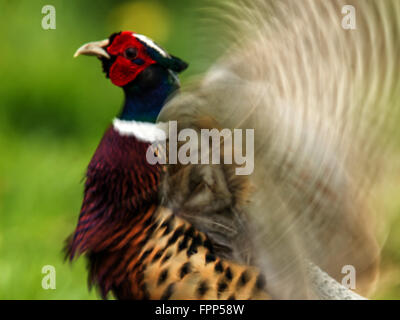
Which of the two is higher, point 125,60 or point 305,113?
point 125,60

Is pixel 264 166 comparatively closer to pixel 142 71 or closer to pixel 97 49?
pixel 142 71

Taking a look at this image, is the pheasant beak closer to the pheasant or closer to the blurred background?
the pheasant

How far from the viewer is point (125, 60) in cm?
158

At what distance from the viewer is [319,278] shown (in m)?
1.57

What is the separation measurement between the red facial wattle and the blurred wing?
15 cm

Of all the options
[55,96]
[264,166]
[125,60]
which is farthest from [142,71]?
[55,96]

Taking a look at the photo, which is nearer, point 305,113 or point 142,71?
point 305,113

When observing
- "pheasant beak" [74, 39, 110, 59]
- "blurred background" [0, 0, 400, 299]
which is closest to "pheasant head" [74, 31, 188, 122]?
"pheasant beak" [74, 39, 110, 59]

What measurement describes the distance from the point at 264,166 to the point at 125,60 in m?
0.49

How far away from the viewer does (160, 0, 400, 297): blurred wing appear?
1.40 meters

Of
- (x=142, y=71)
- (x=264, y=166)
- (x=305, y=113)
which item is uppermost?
(x=142, y=71)

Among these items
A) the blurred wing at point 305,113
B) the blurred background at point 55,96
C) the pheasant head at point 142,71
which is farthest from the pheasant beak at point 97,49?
the blurred background at point 55,96

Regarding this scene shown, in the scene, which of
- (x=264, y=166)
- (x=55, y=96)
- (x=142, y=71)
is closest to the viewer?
(x=264, y=166)

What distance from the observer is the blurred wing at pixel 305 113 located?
1.40m
